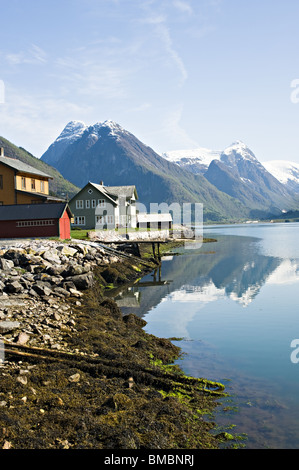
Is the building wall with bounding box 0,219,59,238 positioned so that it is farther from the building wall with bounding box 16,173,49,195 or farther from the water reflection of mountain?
the water reflection of mountain

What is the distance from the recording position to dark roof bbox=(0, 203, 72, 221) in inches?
1623

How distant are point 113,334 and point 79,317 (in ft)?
6.95

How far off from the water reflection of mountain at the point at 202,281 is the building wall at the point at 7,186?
71.0 feet

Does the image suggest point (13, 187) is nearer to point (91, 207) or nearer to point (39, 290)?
point (91, 207)

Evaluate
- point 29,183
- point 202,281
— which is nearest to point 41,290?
point 202,281

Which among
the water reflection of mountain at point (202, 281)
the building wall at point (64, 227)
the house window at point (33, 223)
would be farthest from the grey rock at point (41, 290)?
the building wall at point (64, 227)

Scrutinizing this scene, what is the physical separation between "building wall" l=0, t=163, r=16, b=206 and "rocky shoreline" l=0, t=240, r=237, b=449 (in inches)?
1202

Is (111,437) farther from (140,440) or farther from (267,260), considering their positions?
(267,260)

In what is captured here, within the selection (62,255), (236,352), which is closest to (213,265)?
(62,255)

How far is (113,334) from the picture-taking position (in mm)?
16969

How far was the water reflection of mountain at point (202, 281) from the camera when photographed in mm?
29312

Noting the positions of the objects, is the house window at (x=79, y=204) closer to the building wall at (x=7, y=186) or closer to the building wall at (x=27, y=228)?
the building wall at (x=7, y=186)

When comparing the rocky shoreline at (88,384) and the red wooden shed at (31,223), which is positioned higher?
the red wooden shed at (31,223)

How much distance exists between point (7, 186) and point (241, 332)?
1542 inches
